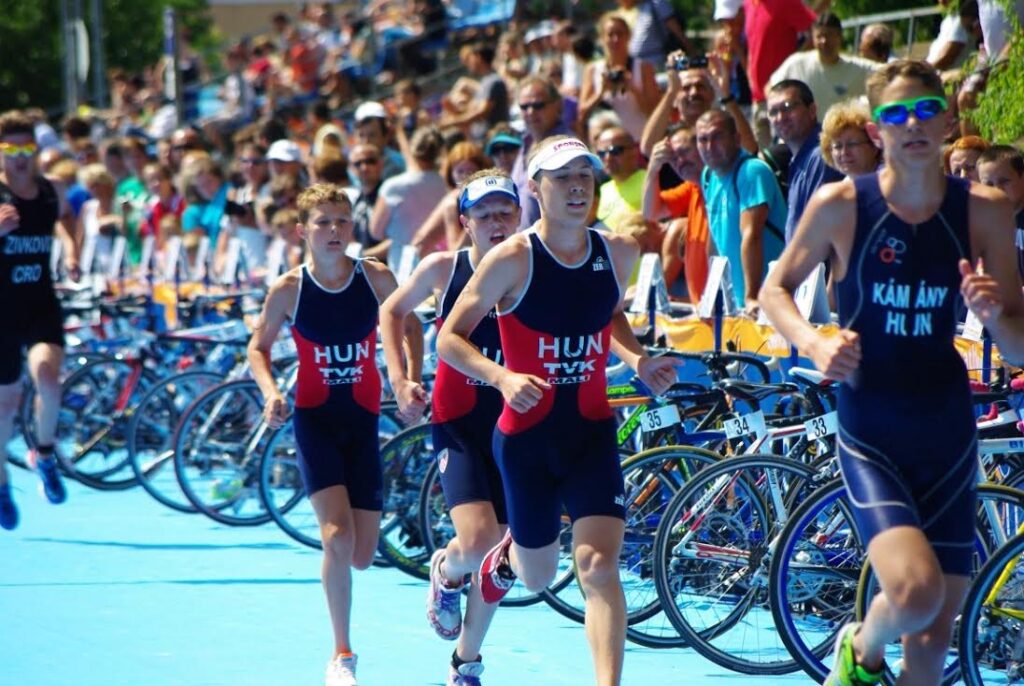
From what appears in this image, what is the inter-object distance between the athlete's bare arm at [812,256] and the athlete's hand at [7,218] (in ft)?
21.2

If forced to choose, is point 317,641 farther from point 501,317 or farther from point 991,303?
point 991,303

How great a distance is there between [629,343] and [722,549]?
3.99 ft

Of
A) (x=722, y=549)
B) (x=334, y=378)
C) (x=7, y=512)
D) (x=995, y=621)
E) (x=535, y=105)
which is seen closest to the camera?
(x=995, y=621)

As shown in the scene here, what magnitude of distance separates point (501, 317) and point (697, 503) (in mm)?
1525

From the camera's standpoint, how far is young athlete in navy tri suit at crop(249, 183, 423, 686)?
6945mm

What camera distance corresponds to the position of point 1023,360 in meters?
4.97

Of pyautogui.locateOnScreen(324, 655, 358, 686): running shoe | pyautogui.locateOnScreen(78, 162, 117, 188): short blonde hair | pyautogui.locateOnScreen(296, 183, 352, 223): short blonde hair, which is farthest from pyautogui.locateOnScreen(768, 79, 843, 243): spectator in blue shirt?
pyautogui.locateOnScreen(78, 162, 117, 188): short blonde hair

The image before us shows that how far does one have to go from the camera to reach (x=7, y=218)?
33.5 ft

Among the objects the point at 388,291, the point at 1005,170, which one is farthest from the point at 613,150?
the point at 1005,170

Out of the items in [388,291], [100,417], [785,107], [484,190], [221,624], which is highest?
[785,107]

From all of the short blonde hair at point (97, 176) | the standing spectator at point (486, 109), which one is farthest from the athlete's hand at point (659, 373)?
the short blonde hair at point (97, 176)

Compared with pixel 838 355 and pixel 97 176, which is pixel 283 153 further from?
pixel 838 355

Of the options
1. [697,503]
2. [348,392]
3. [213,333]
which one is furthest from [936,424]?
[213,333]

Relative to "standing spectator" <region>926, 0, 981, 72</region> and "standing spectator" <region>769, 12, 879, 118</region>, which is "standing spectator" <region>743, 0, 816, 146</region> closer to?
"standing spectator" <region>769, 12, 879, 118</region>
